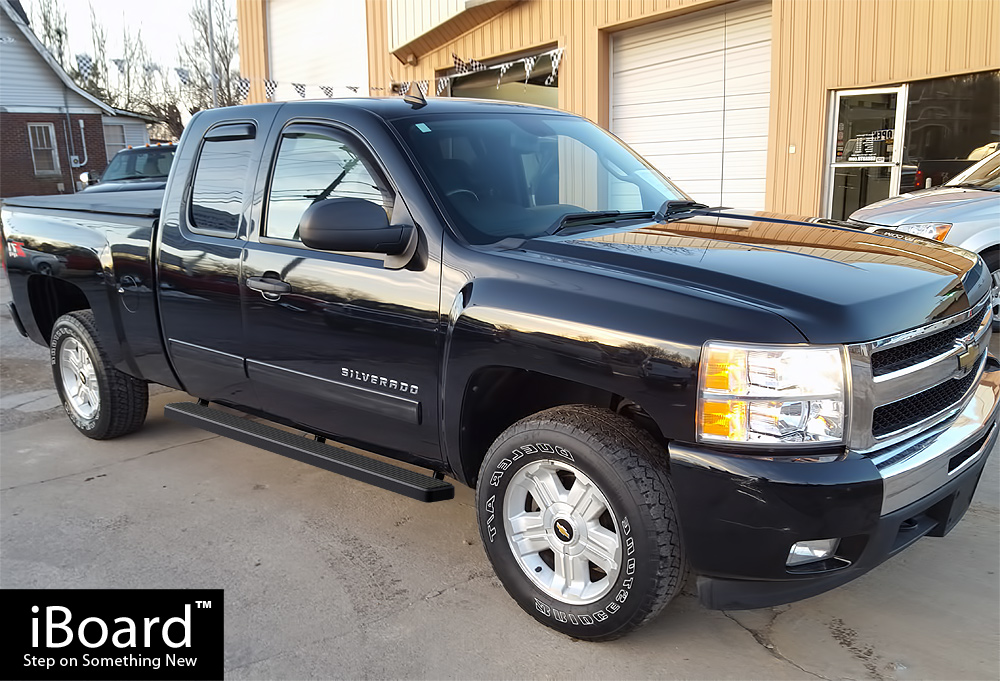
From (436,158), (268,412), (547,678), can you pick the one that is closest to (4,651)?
(268,412)

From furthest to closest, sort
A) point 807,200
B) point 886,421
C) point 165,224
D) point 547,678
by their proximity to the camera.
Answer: point 807,200
point 165,224
point 547,678
point 886,421

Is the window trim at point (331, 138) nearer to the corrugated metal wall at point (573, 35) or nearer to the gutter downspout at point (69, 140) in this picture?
the corrugated metal wall at point (573, 35)

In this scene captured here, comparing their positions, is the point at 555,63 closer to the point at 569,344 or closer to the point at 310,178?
the point at 310,178

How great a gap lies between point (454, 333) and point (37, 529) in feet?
8.07

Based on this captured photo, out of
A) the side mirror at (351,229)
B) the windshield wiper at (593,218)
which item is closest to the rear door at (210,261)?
the side mirror at (351,229)

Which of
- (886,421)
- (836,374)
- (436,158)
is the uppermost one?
(436,158)

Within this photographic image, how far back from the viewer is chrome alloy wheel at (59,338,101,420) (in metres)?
5.30

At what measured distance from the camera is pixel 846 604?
10.6 ft

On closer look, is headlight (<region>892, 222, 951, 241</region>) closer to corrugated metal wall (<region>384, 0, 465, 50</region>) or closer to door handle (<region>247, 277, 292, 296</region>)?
door handle (<region>247, 277, 292, 296</region>)

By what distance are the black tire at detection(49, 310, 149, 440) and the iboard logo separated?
1.84 m

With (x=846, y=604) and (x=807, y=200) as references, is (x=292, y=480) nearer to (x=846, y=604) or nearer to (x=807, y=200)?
(x=846, y=604)

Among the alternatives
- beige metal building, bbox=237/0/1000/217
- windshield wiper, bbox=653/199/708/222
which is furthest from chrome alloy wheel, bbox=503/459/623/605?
beige metal building, bbox=237/0/1000/217

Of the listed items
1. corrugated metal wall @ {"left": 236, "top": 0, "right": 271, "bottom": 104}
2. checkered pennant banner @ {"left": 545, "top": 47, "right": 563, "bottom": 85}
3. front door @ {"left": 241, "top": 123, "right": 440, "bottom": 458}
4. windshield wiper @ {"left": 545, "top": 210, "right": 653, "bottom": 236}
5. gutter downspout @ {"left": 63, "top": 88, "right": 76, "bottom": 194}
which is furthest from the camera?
gutter downspout @ {"left": 63, "top": 88, "right": 76, "bottom": 194}

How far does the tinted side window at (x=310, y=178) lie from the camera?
11.9 ft
